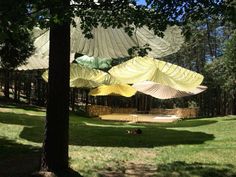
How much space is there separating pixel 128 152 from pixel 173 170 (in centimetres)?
259

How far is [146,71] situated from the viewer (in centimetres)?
2636

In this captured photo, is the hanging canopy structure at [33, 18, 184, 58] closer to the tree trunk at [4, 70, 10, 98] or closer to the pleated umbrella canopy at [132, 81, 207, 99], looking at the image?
the pleated umbrella canopy at [132, 81, 207, 99]

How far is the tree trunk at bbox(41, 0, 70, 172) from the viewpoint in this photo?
8336 mm

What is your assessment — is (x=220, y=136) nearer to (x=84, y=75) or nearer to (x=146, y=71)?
(x=146, y=71)

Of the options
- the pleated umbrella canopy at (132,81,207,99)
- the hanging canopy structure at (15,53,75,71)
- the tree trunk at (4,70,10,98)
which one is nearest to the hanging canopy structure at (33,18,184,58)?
the pleated umbrella canopy at (132,81,207,99)

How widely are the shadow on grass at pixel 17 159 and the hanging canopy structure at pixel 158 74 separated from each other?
13762 mm

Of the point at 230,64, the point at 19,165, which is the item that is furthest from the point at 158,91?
the point at 19,165

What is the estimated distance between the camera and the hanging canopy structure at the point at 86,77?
28.9m

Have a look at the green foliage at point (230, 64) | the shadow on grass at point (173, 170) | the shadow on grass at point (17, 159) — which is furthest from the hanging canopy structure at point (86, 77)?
the shadow on grass at point (173, 170)

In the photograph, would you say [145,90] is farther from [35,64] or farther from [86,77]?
[35,64]

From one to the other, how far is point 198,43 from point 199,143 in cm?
2891

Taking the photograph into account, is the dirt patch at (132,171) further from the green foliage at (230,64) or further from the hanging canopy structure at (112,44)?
the green foliage at (230,64)

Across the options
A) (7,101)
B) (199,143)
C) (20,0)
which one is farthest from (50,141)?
(7,101)

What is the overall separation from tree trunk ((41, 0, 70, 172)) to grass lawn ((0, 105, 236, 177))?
924mm
